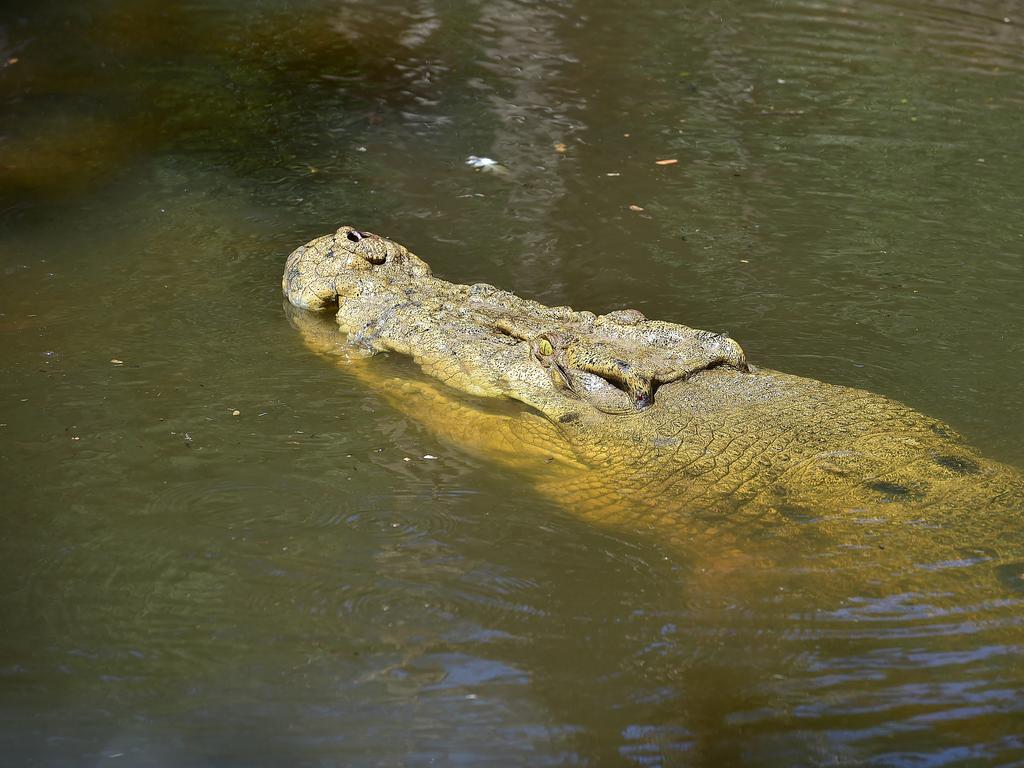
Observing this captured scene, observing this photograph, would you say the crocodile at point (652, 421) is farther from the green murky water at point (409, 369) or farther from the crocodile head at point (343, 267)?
the green murky water at point (409, 369)

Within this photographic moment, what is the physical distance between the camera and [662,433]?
5.12 m

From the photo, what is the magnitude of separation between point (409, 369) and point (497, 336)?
0.51 meters

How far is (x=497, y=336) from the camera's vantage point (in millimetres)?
5750

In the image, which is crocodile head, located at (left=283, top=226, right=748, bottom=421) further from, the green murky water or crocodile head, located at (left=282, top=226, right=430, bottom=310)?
the green murky water

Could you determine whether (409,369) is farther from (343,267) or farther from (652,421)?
(652,421)

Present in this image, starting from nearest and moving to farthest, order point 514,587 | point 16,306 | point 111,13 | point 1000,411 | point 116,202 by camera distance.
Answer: point 514,587, point 1000,411, point 16,306, point 116,202, point 111,13

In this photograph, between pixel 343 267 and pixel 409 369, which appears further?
pixel 343 267

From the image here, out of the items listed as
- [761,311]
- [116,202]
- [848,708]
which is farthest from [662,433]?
[116,202]

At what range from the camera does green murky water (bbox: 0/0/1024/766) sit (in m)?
3.79

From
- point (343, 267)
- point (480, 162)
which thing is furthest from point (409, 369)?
point (480, 162)

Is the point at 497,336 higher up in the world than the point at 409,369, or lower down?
higher up

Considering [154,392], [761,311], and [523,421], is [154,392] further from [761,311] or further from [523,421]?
[761,311]

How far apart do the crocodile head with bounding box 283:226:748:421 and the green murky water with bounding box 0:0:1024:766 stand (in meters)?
0.30

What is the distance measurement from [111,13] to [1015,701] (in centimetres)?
1219
